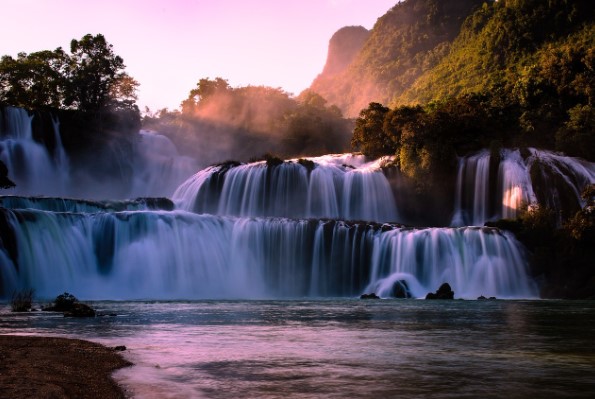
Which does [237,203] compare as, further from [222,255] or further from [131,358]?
[131,358]

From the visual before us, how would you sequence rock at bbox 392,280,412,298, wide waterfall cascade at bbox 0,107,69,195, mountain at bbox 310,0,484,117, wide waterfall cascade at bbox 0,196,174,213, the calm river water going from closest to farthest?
the calm river water → rock at bbox 392,280,412,298 → wide waterfall cascade at bbox 0,196,174,213 → wide waterfall cascade at bbox 0,107,69,195 → mountain at bbox 310,0,484,117

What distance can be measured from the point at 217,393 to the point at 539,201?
138ft

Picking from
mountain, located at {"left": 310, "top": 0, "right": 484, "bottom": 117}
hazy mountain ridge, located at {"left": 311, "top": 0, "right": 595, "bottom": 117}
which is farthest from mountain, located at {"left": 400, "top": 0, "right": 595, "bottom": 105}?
mountain, located at {"left": 310, "top": 0, "right": 484, "bottom": 117}

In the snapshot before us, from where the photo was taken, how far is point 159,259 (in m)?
39.6

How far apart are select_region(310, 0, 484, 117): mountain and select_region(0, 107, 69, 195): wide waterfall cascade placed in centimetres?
9527

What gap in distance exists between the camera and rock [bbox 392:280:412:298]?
3862cm

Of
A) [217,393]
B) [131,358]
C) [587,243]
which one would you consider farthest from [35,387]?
[587,243]

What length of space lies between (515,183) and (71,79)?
4835 centimetres

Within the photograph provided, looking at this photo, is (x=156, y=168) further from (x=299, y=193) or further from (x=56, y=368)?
(x=56, y=368)

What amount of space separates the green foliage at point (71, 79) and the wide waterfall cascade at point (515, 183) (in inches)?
1535

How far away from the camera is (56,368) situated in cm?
887

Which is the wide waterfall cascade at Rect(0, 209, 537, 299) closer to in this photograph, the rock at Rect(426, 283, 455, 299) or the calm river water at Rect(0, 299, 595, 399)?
the rock at Rect(426, 283, 455, 299)

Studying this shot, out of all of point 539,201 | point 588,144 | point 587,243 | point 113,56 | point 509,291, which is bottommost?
point 509,291

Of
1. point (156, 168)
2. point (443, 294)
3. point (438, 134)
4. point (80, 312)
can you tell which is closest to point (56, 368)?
point (80, 312)
